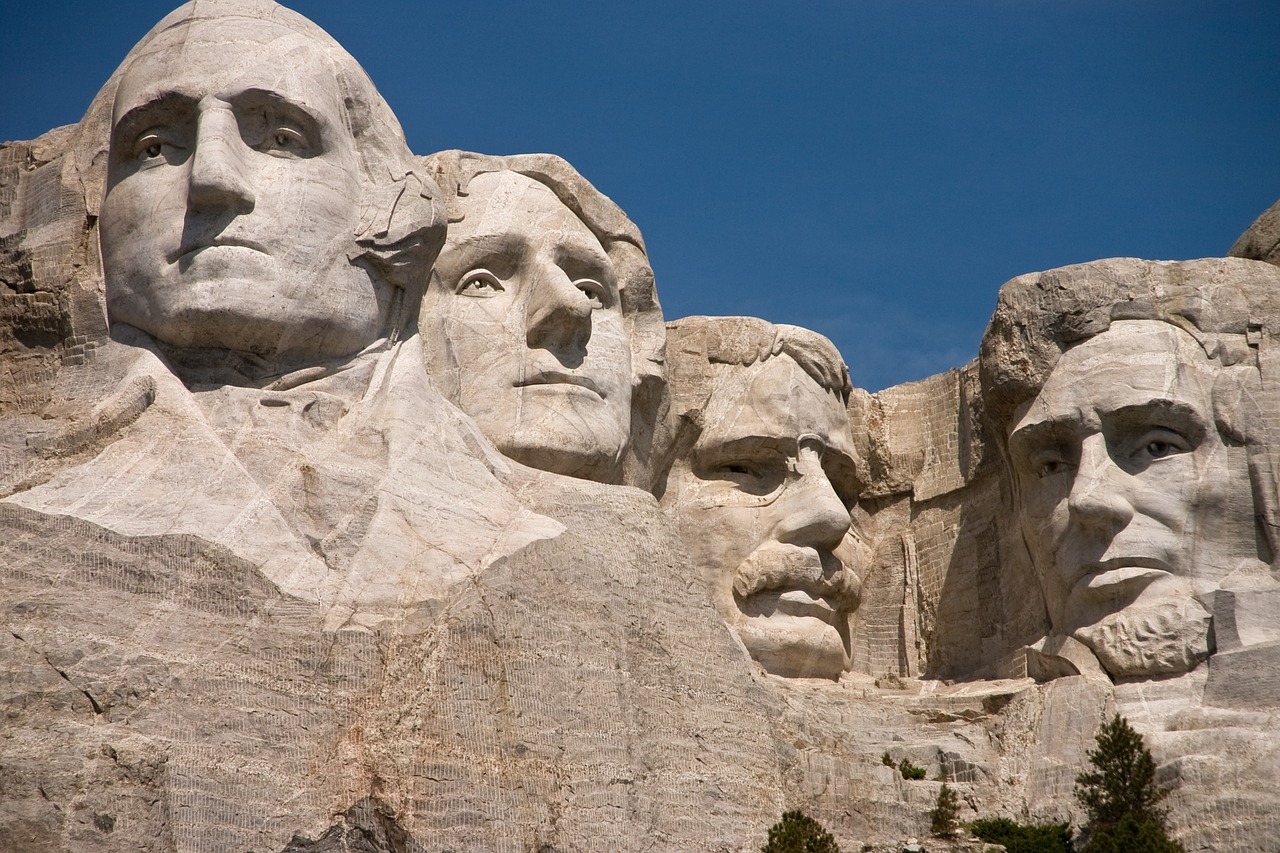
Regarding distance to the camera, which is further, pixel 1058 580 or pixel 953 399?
pixel 953 399

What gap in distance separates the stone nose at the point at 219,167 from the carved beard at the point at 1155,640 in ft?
17.1

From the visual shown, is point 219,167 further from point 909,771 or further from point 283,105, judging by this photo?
point 909,771

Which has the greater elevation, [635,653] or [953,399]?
[953,399]

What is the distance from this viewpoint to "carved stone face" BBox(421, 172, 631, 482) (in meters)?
13.9

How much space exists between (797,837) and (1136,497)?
3.49 meters

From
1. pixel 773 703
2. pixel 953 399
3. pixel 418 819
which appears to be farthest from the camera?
pixel 953 399

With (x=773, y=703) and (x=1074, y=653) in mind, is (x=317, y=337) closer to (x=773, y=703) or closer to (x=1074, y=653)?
(x=773, y=703)

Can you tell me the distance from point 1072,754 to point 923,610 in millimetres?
2403

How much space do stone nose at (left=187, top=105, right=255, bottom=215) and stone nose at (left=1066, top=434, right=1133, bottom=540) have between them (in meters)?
4.90

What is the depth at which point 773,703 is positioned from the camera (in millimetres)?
12789

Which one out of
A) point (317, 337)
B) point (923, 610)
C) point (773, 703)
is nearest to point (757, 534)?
point (923, 610)

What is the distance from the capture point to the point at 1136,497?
14.1m

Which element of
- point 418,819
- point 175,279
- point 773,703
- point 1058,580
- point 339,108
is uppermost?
point 339,108

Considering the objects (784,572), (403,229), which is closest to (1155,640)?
(784,572)
